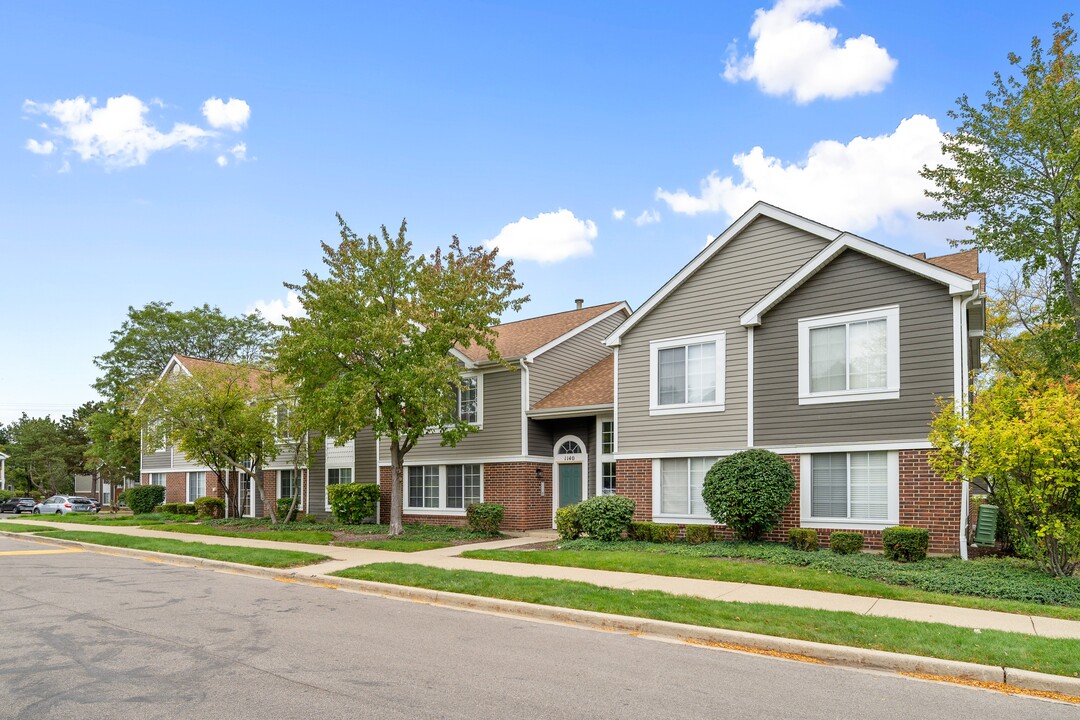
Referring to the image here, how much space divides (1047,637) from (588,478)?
49.4ft

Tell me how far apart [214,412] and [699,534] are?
1687 cm

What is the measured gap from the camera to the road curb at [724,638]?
7328 mm

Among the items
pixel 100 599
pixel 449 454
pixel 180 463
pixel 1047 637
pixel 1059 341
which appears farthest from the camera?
pixel 180 463

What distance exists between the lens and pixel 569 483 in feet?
77.6

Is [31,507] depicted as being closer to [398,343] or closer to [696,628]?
[398,343]

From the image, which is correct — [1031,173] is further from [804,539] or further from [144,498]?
[144,498]

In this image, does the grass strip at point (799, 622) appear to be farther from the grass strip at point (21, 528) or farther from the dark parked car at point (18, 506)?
the dark parked car at point (18, 506)

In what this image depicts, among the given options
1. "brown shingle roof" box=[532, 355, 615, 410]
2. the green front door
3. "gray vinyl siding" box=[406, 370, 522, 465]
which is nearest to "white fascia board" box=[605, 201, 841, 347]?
"brown shingle roof" box=[532, 355, 615, 410]

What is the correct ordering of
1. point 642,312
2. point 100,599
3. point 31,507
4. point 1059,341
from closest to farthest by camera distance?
point 100,599 → point 642,312 → point 1059,341 → point 31,507

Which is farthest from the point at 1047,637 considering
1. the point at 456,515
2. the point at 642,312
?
the point at 456,515

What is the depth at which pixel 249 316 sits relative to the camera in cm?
5262

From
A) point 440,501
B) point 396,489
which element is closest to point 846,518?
point 396,489

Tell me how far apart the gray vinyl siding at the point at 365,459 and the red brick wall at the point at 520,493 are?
4.53 metres

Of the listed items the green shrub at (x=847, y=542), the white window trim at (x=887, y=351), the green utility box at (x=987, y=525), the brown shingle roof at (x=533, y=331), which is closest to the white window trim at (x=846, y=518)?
the green shrub at (x=847, y=542)
